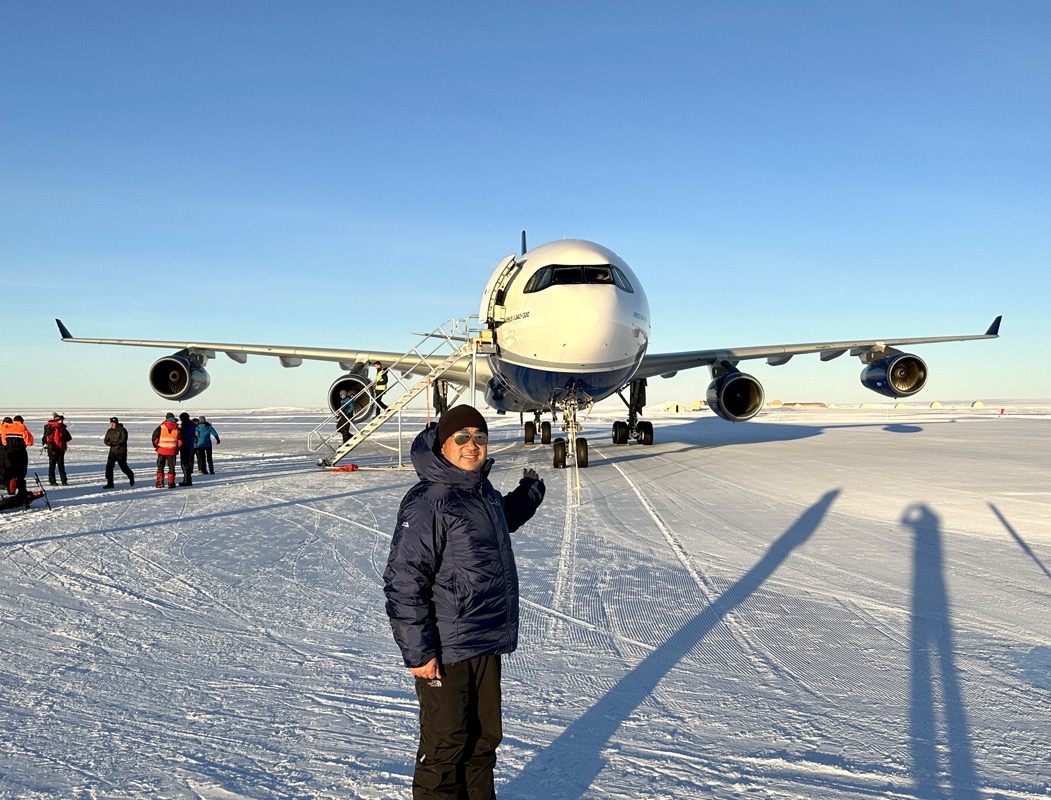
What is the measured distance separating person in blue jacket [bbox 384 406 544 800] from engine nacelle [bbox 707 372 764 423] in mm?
16548

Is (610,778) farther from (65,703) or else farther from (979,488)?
(979,488)

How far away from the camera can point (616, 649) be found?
4570 mm

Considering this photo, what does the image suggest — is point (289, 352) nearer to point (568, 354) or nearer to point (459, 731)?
point (568, 354)

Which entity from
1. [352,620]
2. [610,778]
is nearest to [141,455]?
[352,620]

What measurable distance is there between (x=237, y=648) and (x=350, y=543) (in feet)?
10.7

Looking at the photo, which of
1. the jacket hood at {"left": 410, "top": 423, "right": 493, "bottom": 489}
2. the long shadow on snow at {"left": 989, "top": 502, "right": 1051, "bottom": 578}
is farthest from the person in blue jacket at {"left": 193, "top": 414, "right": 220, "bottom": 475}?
the jacket hood at {"left": 410, "top": 423, "right": 493, "bottom": 489}

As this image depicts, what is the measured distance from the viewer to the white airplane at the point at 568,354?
44.0 ft

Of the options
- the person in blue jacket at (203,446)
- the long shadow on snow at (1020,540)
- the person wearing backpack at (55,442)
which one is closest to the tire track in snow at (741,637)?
the long shadow on snow at (1020,540)

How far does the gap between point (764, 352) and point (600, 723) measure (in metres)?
18.1

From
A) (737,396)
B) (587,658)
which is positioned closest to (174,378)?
(737,396)

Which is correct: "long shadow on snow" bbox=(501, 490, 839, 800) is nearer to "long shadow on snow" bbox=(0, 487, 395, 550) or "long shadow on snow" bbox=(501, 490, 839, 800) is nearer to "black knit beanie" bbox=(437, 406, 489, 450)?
"black knit beanie" bbox=(437, 406, 489, 450)

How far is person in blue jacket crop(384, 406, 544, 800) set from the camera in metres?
2.62

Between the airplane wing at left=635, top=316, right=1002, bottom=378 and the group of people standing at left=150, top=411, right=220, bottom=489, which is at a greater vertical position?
the airplane wing at left=635, top=316, right=1002, bottom=378

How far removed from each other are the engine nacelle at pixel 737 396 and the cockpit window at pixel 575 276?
5.73m
